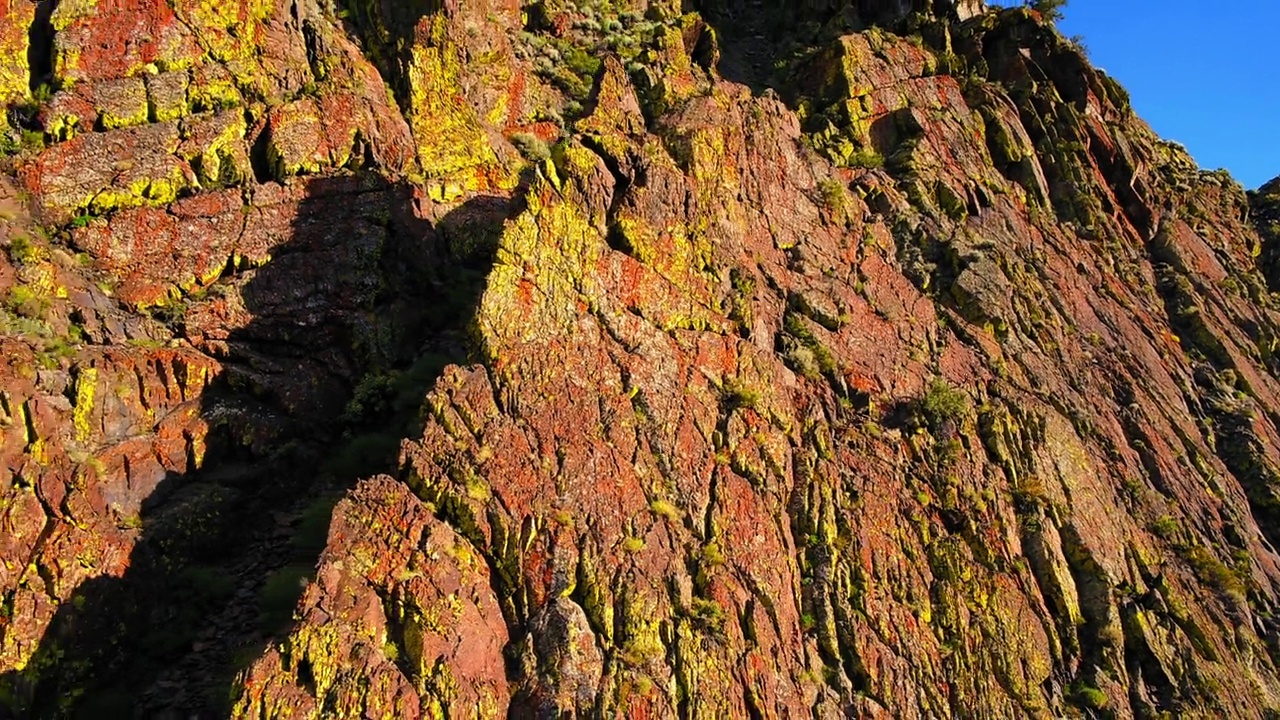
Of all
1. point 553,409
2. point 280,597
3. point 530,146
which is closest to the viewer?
point 280,597

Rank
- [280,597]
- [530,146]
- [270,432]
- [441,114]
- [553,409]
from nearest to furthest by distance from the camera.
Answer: [280,597] < [553,409] < [270,432] < [441,114] < [530,146]

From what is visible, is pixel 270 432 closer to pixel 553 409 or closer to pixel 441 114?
pixel 553 409

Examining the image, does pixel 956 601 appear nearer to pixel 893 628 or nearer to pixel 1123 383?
pixel 893 628

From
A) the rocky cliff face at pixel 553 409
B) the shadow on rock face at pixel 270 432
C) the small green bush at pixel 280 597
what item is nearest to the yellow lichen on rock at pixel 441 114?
the rocky cliff face at pixel 553 409

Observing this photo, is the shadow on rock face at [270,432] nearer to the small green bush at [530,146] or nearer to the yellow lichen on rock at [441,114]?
the yellow lichen on rock at [441,114]

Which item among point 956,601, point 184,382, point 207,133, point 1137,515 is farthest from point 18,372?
point 1137,515

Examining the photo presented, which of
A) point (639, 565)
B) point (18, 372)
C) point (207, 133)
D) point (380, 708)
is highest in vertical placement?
point (207, 133)

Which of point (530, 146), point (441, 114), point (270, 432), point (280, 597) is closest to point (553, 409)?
point (280, 597)
